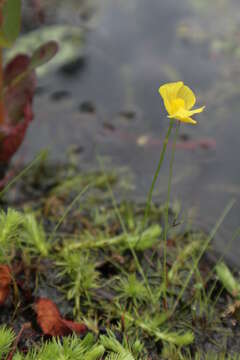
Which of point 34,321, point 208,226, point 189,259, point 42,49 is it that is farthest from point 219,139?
point 34,321

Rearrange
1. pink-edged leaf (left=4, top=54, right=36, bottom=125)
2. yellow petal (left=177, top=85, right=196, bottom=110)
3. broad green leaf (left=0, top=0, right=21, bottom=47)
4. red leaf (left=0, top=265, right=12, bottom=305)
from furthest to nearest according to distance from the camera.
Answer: pink-edged leaf (left=4, top=54, right=36, bottom=125)
broad green leaf (left=0, top=0, right=21, bottom=47)
red leaf (left=0, top=265, right=12, bottom=305)
yellow petal (left=177, top=85, right=196, bottom=110)

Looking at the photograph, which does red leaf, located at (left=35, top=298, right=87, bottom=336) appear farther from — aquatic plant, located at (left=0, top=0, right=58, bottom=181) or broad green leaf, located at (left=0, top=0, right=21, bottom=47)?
broad green leaf, located at (left=0, top=0, right=21, bottom=47)

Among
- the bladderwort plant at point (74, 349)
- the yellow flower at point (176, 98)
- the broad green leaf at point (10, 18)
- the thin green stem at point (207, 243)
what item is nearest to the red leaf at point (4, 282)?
the bladderwort plant at point (74, 349)

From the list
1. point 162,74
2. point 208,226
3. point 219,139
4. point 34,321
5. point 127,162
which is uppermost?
point 162,74

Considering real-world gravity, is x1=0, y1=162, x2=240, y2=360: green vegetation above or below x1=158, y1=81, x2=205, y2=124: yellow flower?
below

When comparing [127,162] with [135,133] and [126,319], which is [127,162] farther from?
[126,319]

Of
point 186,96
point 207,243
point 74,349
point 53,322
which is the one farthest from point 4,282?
point 186,96

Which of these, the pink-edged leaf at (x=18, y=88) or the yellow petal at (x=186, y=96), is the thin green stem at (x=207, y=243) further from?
the pink-edged leaf at (x=18, y=88)

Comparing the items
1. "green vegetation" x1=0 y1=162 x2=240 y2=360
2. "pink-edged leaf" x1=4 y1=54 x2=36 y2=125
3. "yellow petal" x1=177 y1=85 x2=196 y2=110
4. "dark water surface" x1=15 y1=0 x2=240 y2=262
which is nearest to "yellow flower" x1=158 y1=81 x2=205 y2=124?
"yellow petal" x1=177 y1=85 x2=196 y2=110
